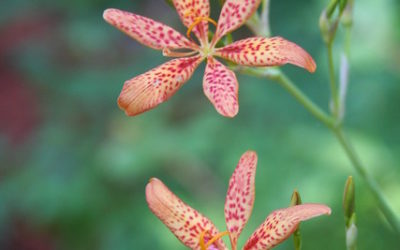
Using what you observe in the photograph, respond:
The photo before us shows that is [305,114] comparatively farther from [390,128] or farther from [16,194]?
[16,194]

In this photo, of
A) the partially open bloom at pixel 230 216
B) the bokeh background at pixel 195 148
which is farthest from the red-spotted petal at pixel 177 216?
the bokeh background at pixel 195 148

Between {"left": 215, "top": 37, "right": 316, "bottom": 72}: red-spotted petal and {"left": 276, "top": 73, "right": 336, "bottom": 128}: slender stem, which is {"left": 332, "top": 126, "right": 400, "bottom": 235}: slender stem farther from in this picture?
{"left": 215, "top": 37, "right": 316, "bottom": 72}: red-spotted petal

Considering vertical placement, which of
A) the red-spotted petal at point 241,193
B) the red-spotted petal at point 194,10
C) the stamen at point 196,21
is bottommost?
the red-spotted petal at point 241,193

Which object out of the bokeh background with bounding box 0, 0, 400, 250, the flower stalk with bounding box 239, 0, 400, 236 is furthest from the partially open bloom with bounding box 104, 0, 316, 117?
the bokeh background with bounding box 0, 0, 400, 250

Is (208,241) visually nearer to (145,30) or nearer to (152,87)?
(152,87)

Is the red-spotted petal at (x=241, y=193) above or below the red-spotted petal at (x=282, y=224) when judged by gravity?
above

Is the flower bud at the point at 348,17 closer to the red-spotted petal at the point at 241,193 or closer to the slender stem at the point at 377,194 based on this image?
the slender stem at the point at 377,194

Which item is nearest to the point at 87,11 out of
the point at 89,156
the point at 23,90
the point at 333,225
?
the point at 89,156

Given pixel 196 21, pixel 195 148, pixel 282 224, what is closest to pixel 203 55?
pixel 196 21
